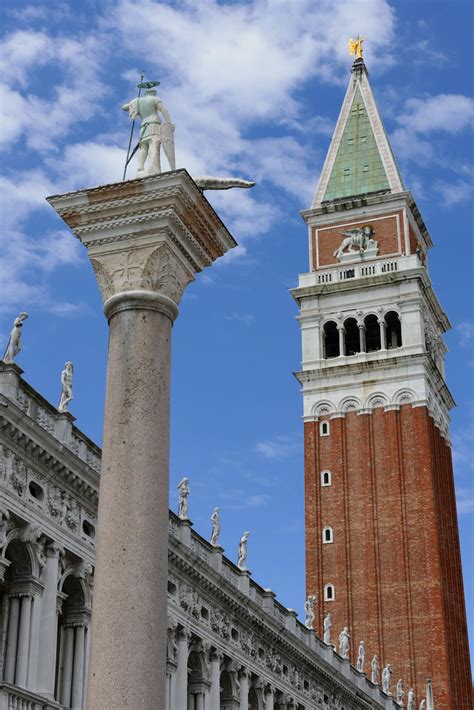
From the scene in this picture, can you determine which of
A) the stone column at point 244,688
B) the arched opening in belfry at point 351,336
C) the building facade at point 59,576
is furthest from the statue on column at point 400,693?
the building facade at point 59,576

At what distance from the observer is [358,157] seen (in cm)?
8419

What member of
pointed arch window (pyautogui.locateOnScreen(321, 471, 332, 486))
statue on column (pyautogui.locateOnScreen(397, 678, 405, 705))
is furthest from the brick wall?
statue on column (pyautogui.locateOnScreen(397, 678, 405, 705))

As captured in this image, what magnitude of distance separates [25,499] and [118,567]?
18.0 m

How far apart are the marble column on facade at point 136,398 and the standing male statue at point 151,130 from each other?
729mm

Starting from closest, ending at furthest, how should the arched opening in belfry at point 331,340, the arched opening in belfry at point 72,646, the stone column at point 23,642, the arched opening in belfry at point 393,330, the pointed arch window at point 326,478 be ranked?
the stone column at point 23,642
the arched opening in belfry at point 72,646
the pointed arch window at point 326,478
the arched opening in belfry at point 393,330
the arched opening in belfry at point 331,340

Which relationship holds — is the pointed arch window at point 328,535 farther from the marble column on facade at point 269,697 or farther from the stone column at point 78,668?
the stone column at point 78,668

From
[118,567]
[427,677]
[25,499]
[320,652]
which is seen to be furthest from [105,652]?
[427,677]

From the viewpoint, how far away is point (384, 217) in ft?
265

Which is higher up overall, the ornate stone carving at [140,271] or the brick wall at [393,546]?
the brick wall at [393,546]

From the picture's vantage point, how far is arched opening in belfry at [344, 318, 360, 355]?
78188 mm

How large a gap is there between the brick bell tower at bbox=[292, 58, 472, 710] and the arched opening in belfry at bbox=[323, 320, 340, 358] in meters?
0.06

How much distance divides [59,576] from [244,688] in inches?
569

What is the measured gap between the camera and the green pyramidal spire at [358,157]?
82.8 m

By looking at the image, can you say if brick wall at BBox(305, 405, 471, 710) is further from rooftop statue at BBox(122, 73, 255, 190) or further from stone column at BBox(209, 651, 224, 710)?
rooftop statue at BBox(122, 73, 255, 190)
